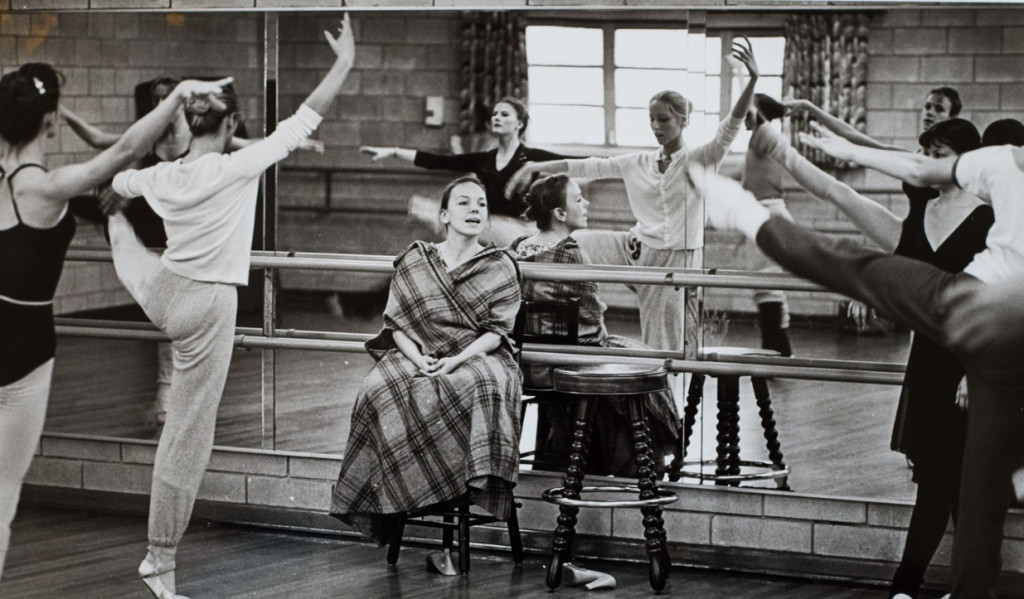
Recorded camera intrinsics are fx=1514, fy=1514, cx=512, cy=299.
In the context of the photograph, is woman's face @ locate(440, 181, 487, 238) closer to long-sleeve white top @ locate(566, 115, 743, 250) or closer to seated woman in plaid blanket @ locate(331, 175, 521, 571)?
seated woman in plaid blanket @ locate(331, 175, 521, 571)

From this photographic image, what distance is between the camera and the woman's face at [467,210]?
4.65m

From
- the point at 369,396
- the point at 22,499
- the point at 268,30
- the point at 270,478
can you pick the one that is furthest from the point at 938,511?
the point at 22,499

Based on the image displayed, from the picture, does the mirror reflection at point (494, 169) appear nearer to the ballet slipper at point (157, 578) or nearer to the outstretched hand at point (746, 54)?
the outstretched hand at point (746, 54)

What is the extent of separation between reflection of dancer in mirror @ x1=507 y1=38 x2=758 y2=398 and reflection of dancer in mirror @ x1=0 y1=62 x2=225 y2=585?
4.53ft

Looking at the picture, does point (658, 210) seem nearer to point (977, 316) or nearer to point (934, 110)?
point (934, 110)

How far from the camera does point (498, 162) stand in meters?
4.74

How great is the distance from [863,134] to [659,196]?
66 centimetres

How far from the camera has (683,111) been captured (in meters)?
4.55

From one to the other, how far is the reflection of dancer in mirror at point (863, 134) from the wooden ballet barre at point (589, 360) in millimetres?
157

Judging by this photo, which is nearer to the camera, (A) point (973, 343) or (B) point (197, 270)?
(A) point (973, 343)

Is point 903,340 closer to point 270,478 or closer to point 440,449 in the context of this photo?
point 440,449

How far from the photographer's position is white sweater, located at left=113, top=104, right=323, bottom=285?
455cm

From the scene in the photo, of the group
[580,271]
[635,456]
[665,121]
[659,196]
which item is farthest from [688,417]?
[665,121]

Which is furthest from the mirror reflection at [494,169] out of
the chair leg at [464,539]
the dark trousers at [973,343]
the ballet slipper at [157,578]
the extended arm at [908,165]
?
the dark trousers at [973,343]
